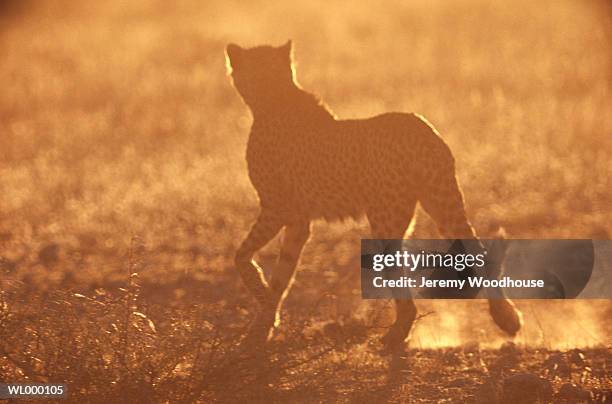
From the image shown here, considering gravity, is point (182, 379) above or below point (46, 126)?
below

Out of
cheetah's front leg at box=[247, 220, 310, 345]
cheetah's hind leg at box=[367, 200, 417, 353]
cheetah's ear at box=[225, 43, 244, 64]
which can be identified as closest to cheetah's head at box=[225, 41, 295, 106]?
cheetah's ear at box=[225, 43, 244, 64]

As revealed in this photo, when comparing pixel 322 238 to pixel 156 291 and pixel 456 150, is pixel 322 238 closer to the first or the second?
pixel 156 291

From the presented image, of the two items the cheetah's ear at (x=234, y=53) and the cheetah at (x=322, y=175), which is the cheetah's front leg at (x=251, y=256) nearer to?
the cheetah at (x=322, y=175)

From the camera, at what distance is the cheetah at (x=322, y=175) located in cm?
833

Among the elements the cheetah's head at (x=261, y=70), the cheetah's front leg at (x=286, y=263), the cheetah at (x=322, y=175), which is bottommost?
the cheetah's front leg at (x=286, y=263)

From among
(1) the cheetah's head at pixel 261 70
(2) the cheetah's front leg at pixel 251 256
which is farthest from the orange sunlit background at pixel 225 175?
(1) the cheetah's head at pixel 261 70

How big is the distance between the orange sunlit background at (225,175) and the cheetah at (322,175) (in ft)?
0.84

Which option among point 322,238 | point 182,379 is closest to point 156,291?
point 322,238

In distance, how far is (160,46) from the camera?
25.6 metres

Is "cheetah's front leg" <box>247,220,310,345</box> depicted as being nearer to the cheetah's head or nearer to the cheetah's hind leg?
the cheetah's hind leg

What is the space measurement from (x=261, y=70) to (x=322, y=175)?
80 cm

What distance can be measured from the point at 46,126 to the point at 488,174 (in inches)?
221

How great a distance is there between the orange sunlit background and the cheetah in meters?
0.26

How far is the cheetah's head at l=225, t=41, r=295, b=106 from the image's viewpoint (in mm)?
9094
